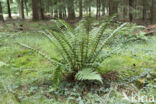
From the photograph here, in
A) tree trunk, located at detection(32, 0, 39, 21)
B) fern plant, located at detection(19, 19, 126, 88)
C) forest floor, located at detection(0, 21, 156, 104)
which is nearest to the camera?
forest floor, located at detection(0, 21, 156, 104)

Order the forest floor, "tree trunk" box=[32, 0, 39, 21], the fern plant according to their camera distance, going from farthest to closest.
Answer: "tree trunk" box=[32, 0, 39, 21], the fern plant, the forest floor

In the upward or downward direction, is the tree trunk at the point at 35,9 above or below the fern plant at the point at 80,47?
above

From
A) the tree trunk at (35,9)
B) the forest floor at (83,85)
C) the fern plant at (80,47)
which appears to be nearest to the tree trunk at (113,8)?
the forest floor at (83,85)

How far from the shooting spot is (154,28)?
723 centimetres

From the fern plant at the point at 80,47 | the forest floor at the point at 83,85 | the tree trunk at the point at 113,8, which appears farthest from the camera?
the tree trunk at the point at 113,8

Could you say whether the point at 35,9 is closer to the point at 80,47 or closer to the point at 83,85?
the point at 80,47

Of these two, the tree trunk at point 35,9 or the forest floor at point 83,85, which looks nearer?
the forest floor at point 83,85

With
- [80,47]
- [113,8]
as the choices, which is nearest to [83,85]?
[80,47]

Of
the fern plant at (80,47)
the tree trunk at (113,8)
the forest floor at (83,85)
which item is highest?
the tree trunk at (113,8)

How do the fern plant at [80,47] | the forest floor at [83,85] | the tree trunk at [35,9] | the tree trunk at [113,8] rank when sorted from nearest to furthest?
the forest floor at [83,85]
the fern plant at [80,47]
the tree trunk at [113,8]
the tree trunk at [35,9]

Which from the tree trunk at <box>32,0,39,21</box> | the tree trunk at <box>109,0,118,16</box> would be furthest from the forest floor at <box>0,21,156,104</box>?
the tree trunk at <box>32,0,39,21</box>

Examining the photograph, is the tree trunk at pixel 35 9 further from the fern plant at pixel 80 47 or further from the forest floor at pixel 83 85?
the fern plant at pixel 80 47

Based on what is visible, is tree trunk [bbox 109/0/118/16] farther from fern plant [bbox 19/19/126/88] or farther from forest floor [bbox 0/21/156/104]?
fern plant [bbox 19/19/126/88]

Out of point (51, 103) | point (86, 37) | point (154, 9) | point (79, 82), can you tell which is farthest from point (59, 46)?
point (154, 9)
